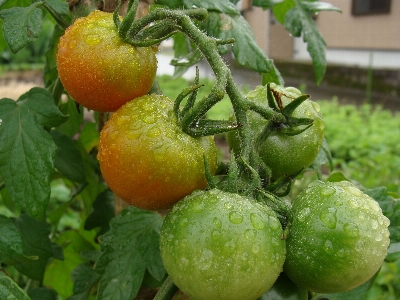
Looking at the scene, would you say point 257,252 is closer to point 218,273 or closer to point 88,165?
point 218,273

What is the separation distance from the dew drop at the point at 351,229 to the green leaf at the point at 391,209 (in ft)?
1.22

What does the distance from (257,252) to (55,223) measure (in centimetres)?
97

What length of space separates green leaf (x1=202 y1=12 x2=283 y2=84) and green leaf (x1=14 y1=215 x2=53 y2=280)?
56cm

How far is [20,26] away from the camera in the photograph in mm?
762

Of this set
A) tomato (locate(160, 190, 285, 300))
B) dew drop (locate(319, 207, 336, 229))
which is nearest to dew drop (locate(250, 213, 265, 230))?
tomato (locate(160, 190, 285, 300))

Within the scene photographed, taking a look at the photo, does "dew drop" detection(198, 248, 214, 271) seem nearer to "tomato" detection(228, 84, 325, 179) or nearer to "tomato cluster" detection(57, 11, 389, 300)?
"tomato cluster" detection(57, 11, 389, 300)

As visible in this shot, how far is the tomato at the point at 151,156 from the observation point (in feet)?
2.12

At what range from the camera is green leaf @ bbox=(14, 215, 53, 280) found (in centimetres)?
100

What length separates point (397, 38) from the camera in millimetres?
8141

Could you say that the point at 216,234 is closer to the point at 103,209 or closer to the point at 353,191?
the point at 353,191

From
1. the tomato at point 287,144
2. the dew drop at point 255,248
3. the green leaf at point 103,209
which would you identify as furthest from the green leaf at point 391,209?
the green leaf at point 103,209

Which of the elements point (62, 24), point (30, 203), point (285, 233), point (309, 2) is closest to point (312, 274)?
point (285, 233)

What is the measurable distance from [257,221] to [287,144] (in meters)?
0.22

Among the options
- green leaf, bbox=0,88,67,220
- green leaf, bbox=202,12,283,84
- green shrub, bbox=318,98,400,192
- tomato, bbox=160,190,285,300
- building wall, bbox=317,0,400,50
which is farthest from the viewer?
building wall, bbox=317,0,400,50
